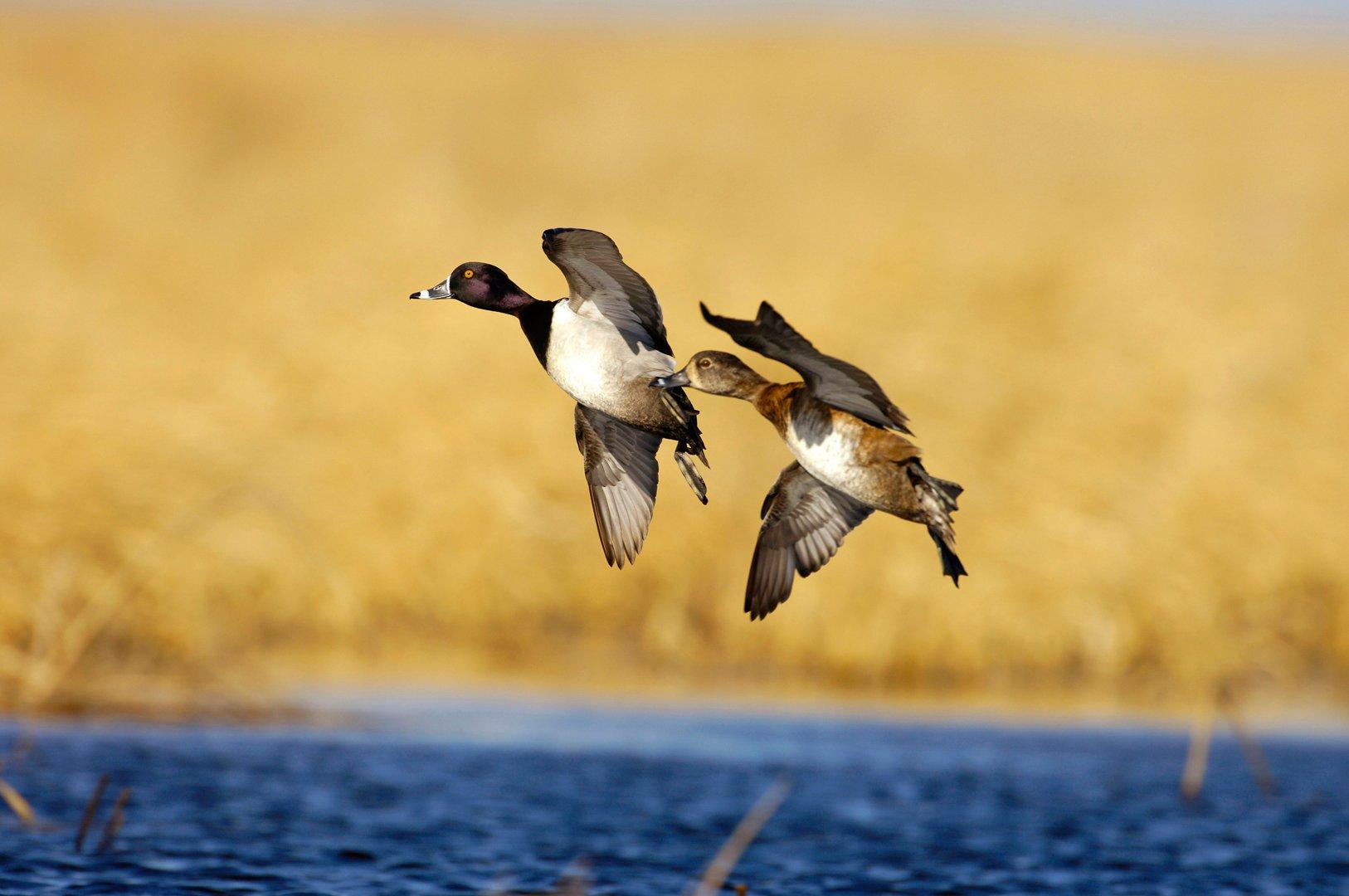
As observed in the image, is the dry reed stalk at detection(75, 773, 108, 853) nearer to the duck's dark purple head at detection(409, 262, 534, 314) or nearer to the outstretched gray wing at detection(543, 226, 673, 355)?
the duck's dark purple head at detection(409, 262, 534, 314)

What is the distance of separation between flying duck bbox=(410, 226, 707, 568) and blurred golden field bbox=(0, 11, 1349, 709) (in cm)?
614

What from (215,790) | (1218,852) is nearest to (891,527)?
(1218,852)

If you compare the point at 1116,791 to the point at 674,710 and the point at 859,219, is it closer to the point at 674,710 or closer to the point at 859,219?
the point at 674,710

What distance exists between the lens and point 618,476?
835 cm

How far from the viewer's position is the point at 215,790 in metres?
15.3

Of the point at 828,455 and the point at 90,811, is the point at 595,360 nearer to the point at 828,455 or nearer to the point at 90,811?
the point at 828,455

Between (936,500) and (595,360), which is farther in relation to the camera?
(595,360)

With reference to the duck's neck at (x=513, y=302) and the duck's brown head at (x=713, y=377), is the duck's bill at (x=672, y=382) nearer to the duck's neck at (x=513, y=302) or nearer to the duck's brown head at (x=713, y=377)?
the duck's brown head at (x=713, y=377)

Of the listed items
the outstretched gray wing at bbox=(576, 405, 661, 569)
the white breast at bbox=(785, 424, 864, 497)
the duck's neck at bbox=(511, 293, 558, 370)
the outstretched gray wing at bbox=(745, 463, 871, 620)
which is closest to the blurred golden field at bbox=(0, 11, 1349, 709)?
the outstretched gray wing at bbox=(576, 405, 661, 569)

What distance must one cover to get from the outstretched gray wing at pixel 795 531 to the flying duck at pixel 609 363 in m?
0.34

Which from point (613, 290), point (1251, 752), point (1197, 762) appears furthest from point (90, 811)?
point (1251, 752)

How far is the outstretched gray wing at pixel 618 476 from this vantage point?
8.05 m

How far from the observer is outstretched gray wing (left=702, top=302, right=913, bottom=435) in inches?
240

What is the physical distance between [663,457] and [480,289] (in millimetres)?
11568
